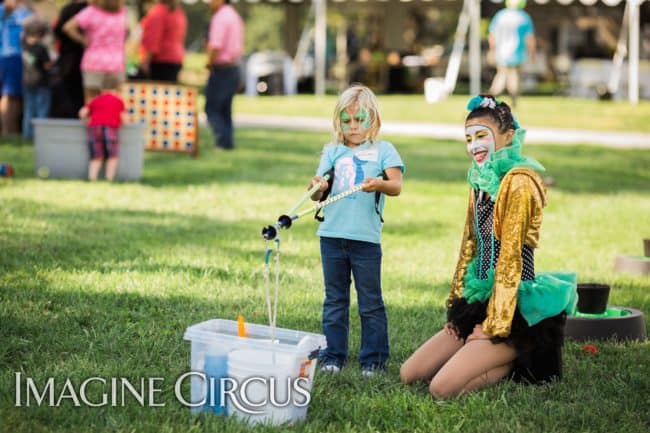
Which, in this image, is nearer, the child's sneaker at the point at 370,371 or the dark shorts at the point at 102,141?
the child's sneaker at the point at 370,371

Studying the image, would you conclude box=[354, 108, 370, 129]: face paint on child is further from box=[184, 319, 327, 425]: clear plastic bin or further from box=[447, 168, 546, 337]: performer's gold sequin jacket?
box=[184, 319, 327, 425]: clear plastic bin

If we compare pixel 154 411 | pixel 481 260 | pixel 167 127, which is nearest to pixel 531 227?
pixel 481 260

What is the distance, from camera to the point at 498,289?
4.68 m

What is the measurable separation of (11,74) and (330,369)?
1040cm

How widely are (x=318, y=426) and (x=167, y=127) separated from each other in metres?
9.53

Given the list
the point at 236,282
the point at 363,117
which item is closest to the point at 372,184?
the point at 363,117

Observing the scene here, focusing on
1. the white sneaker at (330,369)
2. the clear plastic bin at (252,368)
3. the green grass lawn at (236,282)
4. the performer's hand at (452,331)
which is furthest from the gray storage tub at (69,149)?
the clear plastic bin at (252,368)

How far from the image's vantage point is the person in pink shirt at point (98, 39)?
11719 mm

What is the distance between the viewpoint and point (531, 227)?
476 cm

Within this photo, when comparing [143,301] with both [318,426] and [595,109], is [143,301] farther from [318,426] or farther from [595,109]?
[595,109]

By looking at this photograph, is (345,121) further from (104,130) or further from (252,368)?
(104,130)

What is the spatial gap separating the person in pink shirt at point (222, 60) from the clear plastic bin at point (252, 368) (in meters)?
9.55

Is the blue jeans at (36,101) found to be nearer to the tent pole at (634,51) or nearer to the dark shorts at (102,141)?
the dark shorts at (102,141)

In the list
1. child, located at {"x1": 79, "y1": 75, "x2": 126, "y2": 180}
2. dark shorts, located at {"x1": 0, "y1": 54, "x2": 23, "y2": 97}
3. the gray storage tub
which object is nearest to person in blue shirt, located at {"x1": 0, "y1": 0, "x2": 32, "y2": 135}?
dark shorts, located at {"x1": 0, "y1": 54, "x2": 23, "y2": 97}
